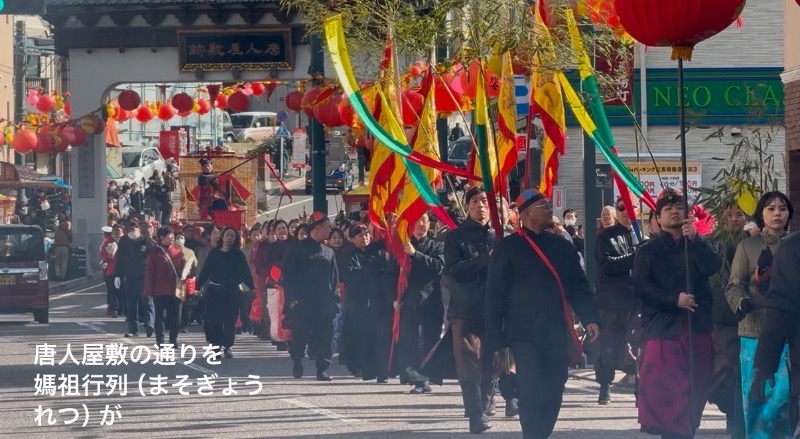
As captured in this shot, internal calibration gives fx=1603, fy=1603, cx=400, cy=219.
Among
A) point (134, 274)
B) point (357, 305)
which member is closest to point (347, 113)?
point (357, 305)

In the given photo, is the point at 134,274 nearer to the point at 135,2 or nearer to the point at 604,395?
the point at 135,2

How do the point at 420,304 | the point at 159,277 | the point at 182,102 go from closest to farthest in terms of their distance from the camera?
1. the point at 420,304
2. the point at 159,277
3. the point at 182,102

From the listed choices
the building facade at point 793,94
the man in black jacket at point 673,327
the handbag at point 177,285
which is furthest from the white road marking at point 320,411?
the handbag at point 177,285

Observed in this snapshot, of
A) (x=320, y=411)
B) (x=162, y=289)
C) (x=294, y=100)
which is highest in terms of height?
(x=294, y=100)

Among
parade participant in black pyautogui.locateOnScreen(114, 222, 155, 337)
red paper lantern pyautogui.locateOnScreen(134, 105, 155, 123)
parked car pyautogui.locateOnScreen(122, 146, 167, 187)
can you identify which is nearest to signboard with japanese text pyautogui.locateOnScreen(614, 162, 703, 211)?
parade participant in black pyautogui.locateOnScreen(114, 222, 155, 337)

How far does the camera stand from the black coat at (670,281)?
10.4 metres

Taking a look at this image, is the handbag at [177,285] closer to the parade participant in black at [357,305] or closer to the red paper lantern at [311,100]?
the red paper lantern at [311,100]

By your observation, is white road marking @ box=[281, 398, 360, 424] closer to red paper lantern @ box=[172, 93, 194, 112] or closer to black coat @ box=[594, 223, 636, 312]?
black coat @ box=[594, 223, 636, 312]

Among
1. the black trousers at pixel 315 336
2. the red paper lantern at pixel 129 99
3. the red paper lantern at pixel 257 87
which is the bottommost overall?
the black trousers at pixel 315 336

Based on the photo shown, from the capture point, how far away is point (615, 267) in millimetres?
12711

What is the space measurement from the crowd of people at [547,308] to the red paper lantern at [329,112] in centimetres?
276

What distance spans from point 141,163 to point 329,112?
3769 cm

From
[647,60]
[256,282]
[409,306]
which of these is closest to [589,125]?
[409,306]

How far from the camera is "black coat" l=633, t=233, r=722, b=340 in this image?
409 inches
